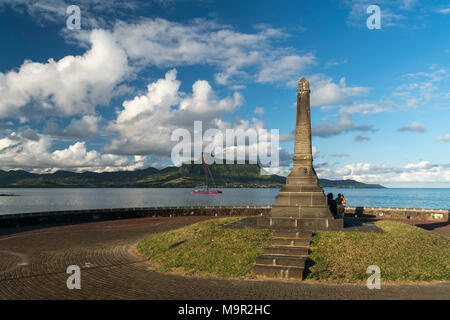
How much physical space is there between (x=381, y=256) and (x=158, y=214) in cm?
2227

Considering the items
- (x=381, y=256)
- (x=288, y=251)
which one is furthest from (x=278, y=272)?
(x=381, y=256)

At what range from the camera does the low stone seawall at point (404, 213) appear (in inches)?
1059

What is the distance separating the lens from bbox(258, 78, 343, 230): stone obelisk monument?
1482 cm

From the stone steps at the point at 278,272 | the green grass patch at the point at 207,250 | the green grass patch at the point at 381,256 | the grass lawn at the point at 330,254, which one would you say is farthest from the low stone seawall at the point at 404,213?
the stone steps at the point at 278,272

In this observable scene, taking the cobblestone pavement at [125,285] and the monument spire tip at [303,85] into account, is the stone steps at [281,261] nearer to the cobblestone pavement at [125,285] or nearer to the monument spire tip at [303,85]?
the cobblestone pavement at [125,285]

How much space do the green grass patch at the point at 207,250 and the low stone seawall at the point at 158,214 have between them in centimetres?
1332

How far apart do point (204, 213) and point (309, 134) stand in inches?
641

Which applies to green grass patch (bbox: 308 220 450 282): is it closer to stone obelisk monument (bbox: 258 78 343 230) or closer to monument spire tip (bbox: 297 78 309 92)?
stone obelisk monument (bbox: 258 78 343 230)

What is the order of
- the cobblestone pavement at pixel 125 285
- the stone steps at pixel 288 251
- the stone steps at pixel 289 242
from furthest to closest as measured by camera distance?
the stone steps at pixel 289 242, the stone steps at pixel 288 251, the cobblestone pavement at pixel 125 285

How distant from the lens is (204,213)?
30.2m

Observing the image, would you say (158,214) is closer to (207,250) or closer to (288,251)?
(207,250)
